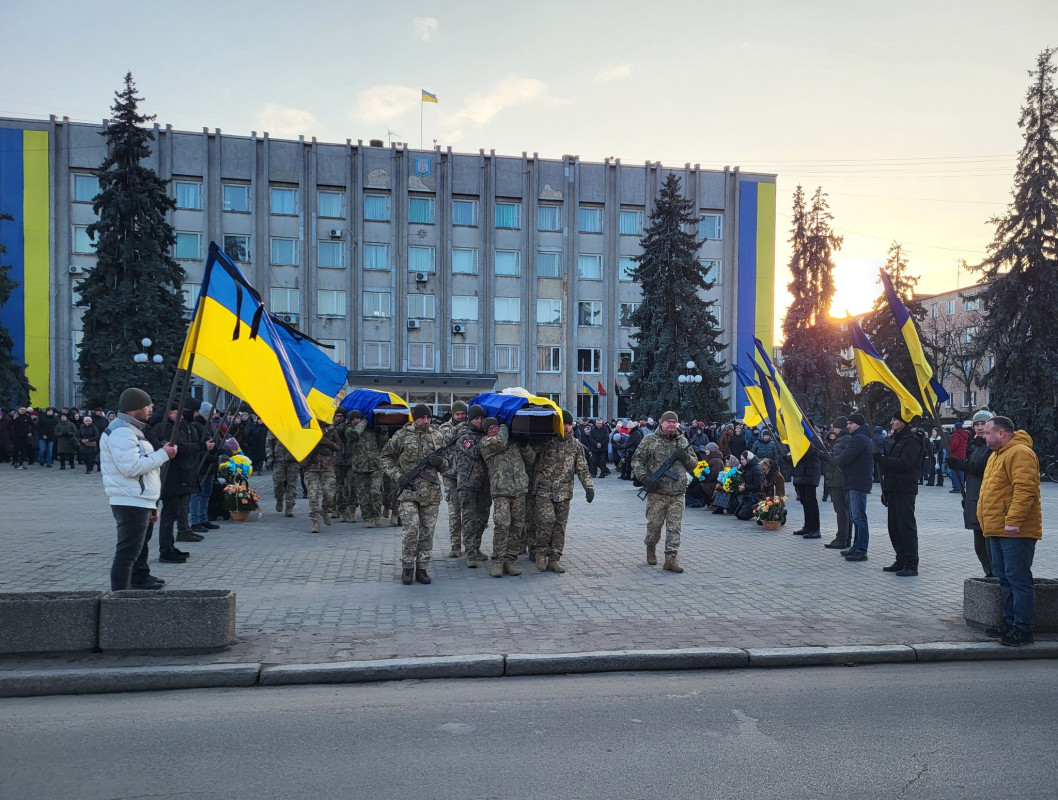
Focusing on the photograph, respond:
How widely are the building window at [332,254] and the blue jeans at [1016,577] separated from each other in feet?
144

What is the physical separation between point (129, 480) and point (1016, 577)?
25.2ft

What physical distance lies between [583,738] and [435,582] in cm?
465

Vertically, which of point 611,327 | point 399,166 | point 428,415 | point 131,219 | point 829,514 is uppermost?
point 399,166

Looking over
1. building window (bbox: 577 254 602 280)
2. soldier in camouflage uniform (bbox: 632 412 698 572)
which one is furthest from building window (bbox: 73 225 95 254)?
soldier in camouflage uniform (bbox: 632 412 698 572)

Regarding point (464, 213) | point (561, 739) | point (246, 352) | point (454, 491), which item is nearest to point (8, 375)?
point (464, 213)

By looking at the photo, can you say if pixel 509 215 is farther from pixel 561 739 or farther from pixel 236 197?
pixel 561 739

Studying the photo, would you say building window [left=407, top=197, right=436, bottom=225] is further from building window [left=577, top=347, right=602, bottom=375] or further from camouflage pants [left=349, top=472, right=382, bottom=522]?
camouflage pants [left=349, top=472, right=382, bottom=522]

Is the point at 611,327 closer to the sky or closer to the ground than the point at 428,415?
closer to the sky

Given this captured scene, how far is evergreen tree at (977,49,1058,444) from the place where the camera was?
30.4m

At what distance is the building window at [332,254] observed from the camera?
1866 inches

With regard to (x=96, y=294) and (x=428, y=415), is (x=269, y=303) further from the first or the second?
(x=428, y=415)

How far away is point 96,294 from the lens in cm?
3369

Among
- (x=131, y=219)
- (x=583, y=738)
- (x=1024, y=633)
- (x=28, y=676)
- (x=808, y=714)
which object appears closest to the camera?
(x=583, y=738)

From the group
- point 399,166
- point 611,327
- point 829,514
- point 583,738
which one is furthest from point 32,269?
point 583,738
